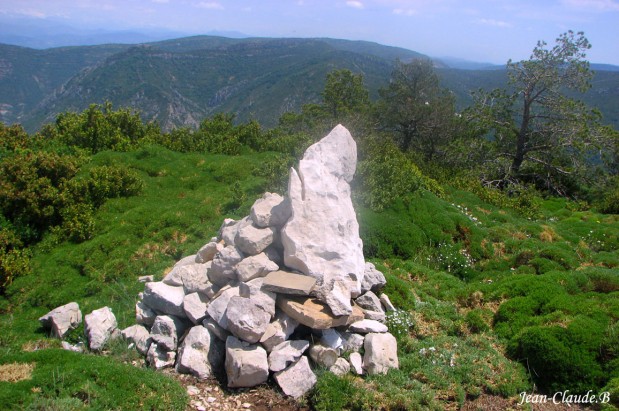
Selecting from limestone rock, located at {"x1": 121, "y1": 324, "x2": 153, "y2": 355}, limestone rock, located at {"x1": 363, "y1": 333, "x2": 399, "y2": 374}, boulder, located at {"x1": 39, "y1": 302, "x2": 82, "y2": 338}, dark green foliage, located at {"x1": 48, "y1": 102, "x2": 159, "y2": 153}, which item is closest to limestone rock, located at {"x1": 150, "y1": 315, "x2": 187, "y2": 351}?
limestone rock, located at {"x1": 121, "y1": 324, "x2": 153, "y2": 355}

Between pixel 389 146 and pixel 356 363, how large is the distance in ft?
68.9

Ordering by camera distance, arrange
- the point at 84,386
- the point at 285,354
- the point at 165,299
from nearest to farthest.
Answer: the point at 84,386
the point at 285,354
the point at 165,299

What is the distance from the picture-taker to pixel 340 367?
887 centimetres

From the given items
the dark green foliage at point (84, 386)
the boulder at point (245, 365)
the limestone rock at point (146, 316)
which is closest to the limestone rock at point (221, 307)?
the boulder at point (245, 365)

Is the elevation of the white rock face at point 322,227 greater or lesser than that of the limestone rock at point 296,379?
greater

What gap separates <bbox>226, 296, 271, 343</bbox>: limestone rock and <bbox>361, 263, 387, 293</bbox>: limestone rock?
132 inches

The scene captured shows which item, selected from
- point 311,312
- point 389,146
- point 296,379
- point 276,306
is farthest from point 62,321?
point 389,146

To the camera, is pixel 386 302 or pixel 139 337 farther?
pixel 386 302

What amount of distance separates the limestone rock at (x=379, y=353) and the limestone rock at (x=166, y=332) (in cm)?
430

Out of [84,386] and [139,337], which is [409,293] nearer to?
[139,337]

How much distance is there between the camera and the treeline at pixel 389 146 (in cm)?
1738

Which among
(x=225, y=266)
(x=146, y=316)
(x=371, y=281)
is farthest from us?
(x=371, y=281)

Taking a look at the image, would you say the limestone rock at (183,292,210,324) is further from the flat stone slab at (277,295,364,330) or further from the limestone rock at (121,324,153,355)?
the flat stone slab at (277,295,364,330)

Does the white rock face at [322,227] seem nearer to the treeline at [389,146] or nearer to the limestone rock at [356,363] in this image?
the limestone rock at [356,363]
